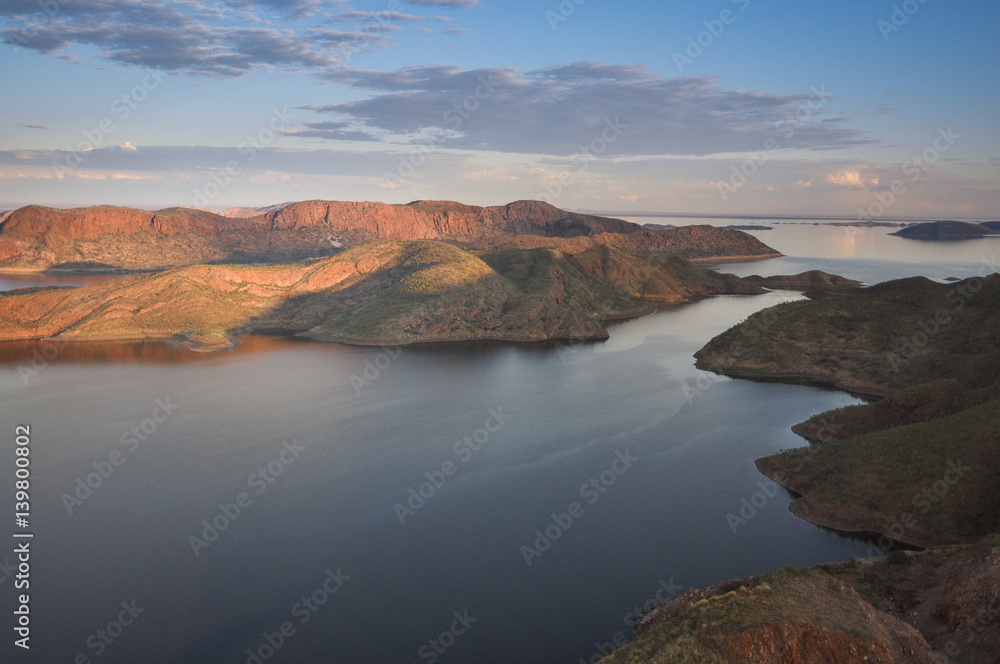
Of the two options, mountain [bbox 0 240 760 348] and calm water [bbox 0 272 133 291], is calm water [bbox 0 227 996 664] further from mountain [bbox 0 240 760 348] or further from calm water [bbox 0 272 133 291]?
calm water [bbox 0 272 133 291]

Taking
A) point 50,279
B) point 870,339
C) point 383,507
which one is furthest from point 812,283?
point 50,279

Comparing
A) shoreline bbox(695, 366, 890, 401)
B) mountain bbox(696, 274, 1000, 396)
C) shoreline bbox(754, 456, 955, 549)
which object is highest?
mountain bbox(696, 274, 1000, 396)

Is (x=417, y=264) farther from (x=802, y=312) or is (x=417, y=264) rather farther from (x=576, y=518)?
(x=576, y=518)

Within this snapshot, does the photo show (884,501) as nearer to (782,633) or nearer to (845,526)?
(845,526)

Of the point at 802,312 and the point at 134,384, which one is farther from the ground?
the point at 802,312

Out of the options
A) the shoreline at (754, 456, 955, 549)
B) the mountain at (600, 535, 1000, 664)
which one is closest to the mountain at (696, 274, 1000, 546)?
the shoreline at (754, 456, 955, 549)

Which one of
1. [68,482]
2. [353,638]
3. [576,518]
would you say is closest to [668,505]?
[576,518]
